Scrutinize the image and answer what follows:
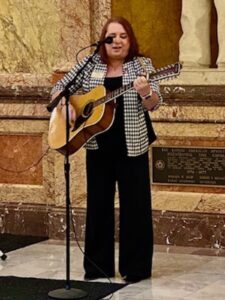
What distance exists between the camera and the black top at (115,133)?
6969 mm

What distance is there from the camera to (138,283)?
7.14 metres

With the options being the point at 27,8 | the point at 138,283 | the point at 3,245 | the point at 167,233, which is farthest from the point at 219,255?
the point at 27,8

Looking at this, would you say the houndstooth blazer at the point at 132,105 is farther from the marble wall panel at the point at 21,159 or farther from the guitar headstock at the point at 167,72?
the marble wall panel at the point at 21,159

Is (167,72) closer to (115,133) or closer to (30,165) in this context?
(115,133)

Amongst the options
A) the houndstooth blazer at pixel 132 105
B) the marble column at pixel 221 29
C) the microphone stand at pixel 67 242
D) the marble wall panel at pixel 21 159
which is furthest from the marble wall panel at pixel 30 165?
the microphone stand at pixel 67 242

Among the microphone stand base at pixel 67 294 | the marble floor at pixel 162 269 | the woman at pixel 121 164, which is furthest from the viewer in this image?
the woman at pixel 121 164

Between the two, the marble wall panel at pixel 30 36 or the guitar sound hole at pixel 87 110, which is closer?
the guitar sound hole at pixel 87 110

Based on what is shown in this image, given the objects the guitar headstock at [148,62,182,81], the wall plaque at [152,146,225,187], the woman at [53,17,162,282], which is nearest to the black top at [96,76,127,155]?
the woman at [53,17,162,282]

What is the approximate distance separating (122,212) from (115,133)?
56 cm

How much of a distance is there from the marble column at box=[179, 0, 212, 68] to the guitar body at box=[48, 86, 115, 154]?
2.03 m

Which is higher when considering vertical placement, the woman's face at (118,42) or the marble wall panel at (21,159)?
the woman's face at (118,42)

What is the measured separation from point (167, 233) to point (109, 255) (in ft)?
4.90

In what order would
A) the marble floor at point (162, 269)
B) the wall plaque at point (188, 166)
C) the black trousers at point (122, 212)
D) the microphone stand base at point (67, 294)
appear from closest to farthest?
1. the microphone stand base at point (67, 294)
2. the marble floor at point (162, 269)
3. the black trousers at point (122, 212)
4. the wall plaque at point (188, 166)

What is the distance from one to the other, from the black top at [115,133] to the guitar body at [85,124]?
6.7 inches
